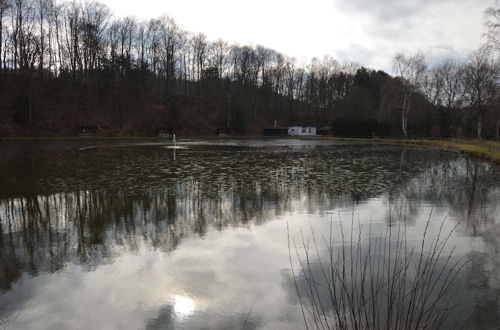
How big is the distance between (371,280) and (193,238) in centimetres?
453

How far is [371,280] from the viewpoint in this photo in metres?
4.69

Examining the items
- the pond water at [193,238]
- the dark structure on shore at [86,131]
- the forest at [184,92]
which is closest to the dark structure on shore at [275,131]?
the forest at [184,92]

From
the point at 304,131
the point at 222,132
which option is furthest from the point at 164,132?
the point at 304,131

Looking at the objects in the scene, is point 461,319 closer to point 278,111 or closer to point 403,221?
point 403,221

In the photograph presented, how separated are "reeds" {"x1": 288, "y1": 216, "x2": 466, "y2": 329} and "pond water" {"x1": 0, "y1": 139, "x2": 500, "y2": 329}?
246 millimetres

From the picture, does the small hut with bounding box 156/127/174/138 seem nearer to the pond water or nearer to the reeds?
the pond water

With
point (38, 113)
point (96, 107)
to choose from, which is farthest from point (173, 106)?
point (38, 113)

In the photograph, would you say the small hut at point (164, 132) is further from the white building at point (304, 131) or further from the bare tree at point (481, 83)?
the bare tree at point (481, 83)

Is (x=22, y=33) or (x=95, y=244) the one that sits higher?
(x=22, y=33)

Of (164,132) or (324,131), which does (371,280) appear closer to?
(164,132)

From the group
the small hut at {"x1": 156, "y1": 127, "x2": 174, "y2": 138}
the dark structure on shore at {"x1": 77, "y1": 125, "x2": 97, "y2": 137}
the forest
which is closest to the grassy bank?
the forest

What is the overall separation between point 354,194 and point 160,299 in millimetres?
9448

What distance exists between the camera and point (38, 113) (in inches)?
2137

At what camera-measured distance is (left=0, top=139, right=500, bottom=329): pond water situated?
16.5 ft
